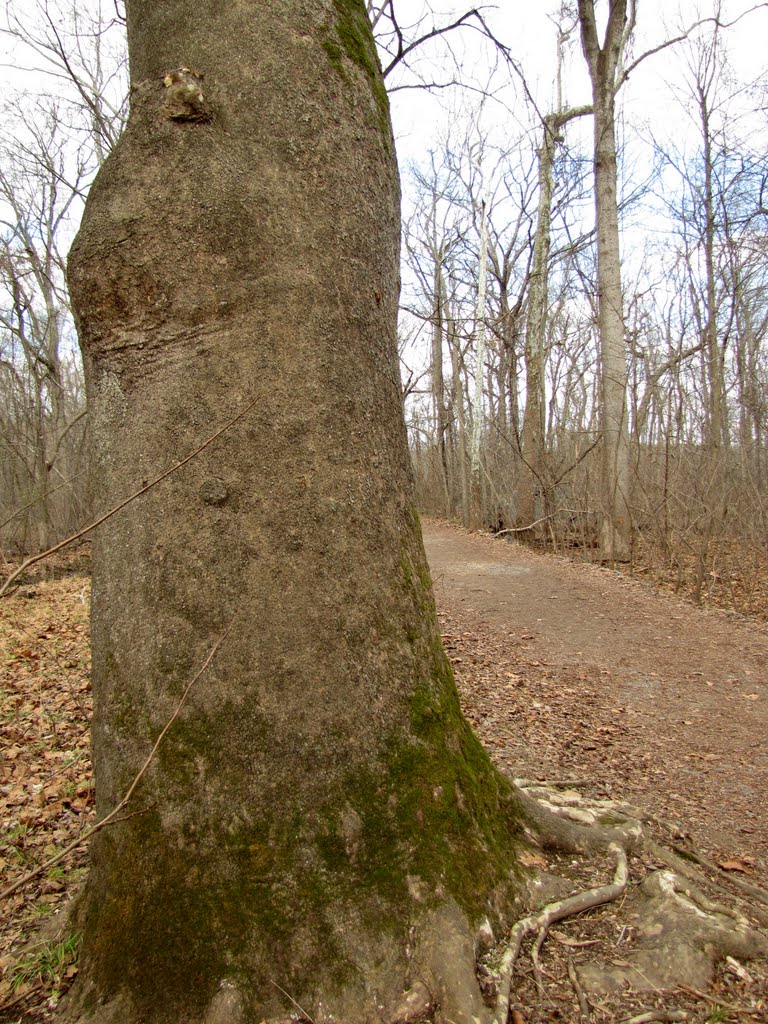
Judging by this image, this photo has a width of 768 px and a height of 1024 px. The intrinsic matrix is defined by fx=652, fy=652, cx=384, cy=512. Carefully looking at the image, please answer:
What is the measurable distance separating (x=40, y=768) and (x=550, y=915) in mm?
3032

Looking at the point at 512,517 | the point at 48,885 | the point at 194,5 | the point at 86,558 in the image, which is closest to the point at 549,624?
the point at 48,885

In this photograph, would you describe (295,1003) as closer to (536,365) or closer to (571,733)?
(571,733)

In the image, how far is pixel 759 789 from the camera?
10.8 ft

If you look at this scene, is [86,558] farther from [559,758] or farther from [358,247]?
[358,247]

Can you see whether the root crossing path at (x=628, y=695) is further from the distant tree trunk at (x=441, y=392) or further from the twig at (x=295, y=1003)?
the distant tree trunk at (x=441, y=392)

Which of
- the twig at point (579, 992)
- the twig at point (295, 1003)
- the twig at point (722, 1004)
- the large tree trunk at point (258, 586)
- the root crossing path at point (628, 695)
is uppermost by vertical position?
the large tree trunk at point (258, 586)

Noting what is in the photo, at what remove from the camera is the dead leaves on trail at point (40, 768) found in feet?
7.61

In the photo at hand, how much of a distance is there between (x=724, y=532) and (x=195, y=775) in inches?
364

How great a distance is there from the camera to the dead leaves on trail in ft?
7.61

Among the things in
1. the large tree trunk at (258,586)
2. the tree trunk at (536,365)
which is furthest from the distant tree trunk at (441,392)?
the large tree trunk at (258,586)

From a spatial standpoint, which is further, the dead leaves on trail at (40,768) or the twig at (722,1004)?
the dead leaves on trail at (40,768)

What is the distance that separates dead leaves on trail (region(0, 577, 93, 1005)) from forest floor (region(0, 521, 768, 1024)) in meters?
0.01

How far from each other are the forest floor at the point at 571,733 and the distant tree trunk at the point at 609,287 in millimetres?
2273

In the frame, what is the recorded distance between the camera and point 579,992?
1676 millimetres
